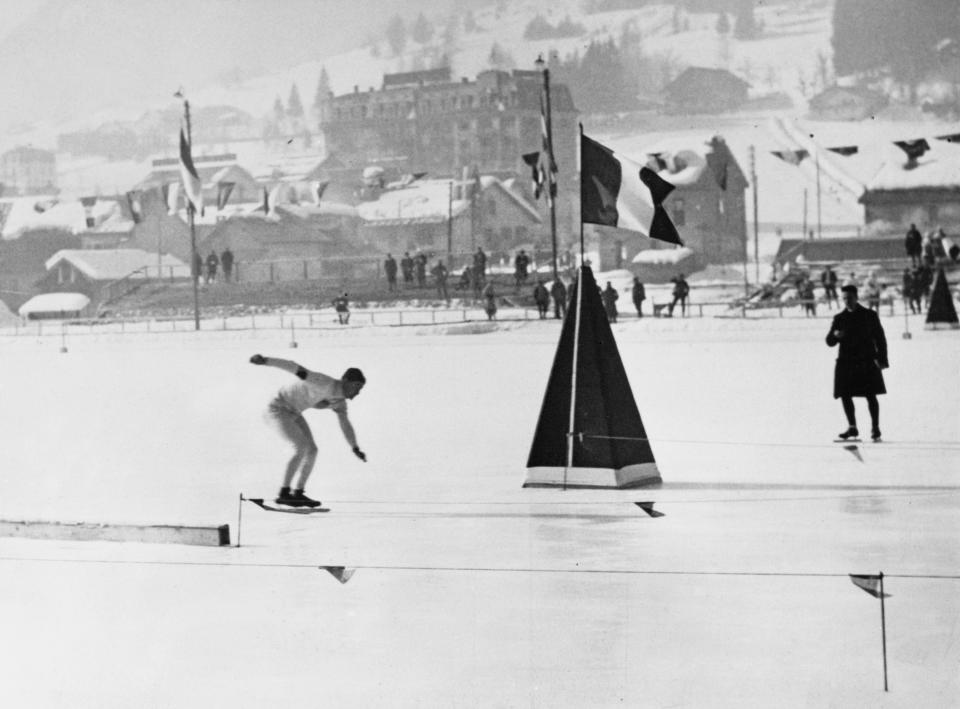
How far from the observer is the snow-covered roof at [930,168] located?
20344 millimetres

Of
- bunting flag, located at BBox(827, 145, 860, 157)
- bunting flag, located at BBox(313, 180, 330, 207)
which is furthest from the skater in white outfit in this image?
bunting flag, located at BBox(827, 145, 860, 157)

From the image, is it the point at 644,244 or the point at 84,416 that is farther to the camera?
the point at 644,244

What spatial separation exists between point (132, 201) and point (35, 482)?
360 inches

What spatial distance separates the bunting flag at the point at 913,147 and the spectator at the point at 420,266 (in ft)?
21.3

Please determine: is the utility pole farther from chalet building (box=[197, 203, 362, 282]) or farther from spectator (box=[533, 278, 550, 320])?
chalet building (box=[197, 203, 362, 282])

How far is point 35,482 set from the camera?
9922mm

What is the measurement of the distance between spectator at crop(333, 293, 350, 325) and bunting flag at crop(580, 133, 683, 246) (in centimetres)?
1037

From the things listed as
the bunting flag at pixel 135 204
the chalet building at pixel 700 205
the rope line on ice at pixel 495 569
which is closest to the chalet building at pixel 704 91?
the chalet building at pixel 700 205

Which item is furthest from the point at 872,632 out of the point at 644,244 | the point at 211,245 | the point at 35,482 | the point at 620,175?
the point at 644,244

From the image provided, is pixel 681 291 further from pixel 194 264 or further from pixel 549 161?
pixel 194 264

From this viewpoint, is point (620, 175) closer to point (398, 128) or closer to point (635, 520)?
point (635, 520)

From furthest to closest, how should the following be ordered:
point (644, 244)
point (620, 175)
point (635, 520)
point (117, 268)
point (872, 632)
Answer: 1. point (644, 244)
2. point (117, 268)
3. point (620, 175)
4. point (635, 520)
5. point (872, 632)

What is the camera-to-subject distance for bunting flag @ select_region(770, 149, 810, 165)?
25.1m

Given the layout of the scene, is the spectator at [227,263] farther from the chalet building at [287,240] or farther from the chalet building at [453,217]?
the chalet building at [453,217]
